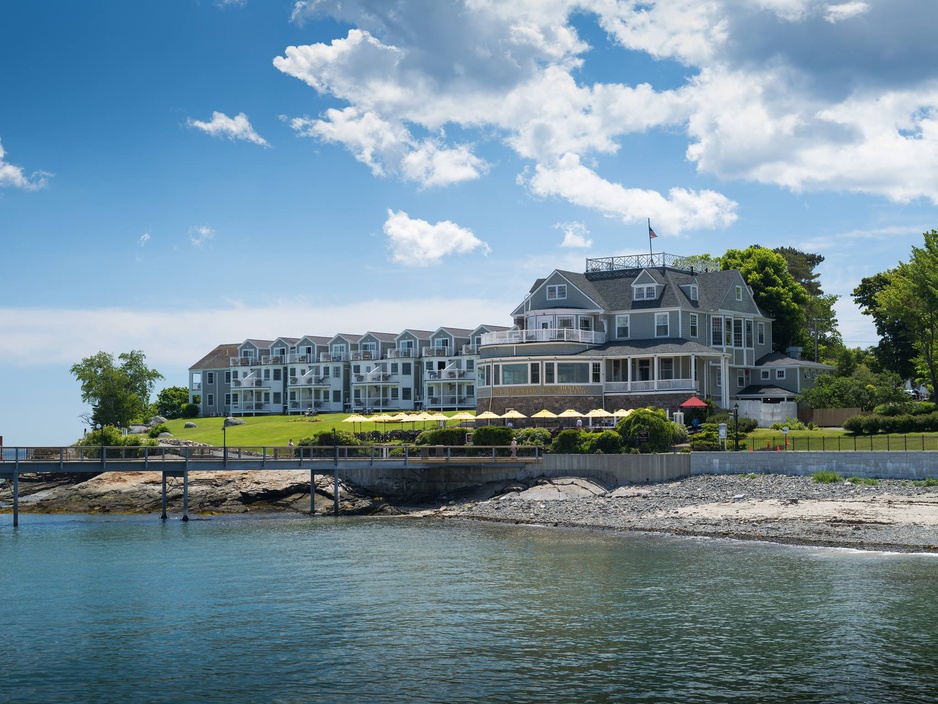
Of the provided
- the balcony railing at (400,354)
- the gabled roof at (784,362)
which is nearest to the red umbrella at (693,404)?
the gabled roof at (784,362)

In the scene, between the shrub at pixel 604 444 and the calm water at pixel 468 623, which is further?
the shrub at pixel 604 444

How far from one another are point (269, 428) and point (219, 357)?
30944 mm

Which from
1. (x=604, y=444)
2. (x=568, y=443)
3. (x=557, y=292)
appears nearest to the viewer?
(x=604, y=444)

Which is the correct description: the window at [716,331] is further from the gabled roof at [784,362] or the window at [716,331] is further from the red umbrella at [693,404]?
the red umbrella at [693,404]

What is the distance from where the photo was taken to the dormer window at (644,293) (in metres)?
75.3

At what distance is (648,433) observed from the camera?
57.1 metres

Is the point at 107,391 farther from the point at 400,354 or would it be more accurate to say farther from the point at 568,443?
the point at 568,443

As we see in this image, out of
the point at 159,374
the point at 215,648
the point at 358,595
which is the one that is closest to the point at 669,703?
the point at 215,648

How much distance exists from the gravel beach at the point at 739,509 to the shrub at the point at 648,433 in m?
3.32

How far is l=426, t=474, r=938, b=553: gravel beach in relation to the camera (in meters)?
40.1

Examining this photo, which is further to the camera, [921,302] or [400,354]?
[400,354]

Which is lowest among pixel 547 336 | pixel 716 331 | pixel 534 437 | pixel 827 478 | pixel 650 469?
pixel 827 478

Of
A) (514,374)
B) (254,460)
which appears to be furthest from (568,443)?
(254,460)

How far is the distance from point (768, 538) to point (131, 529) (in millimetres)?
29755
